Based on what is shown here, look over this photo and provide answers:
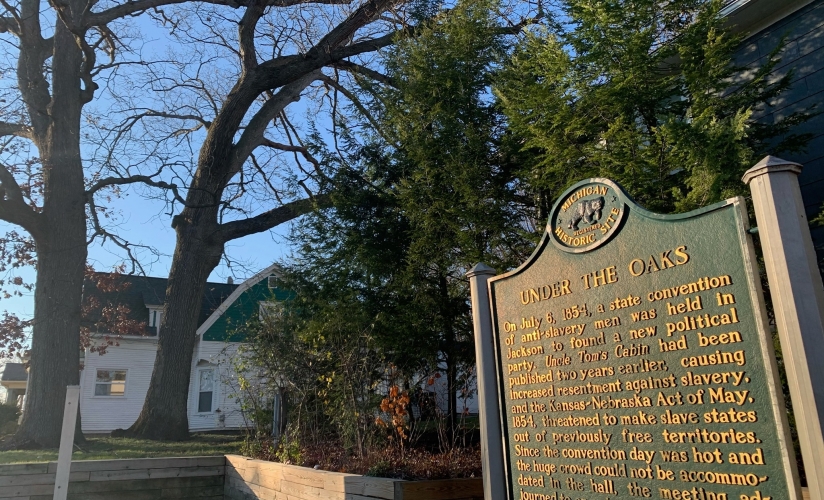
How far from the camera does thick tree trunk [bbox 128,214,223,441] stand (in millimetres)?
12984

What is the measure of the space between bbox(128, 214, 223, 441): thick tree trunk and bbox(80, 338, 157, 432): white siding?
13660 millimetres

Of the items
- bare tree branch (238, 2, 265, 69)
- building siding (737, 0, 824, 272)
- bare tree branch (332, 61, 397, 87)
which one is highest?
bare tree branch (238, 2, 265, 69)

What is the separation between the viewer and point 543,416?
391 centimetres

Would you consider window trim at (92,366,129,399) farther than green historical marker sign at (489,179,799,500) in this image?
Yes

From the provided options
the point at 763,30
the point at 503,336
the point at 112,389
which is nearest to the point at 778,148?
the point at 763,30

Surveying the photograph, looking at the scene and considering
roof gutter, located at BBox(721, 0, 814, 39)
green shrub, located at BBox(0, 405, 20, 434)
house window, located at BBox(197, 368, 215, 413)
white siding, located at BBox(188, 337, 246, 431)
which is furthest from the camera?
house window, located at BBox(197, 368, 215, 413)

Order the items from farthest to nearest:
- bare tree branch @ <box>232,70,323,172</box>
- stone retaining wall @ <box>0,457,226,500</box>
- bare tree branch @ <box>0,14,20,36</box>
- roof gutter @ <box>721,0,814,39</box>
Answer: bare tree branch @ <box>232,70,323,172</box> → bare tree branch @ <box>0,14,20,36</box> → stone retaining wall @ <box>0,457,226,500</box> → roof gutter @ <box>721,0,814,39</box>

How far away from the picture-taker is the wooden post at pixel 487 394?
419 centimetres

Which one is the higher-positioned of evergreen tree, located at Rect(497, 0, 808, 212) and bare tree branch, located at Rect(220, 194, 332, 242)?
bare tree branch, located at Rect(220, 194, 332, 242)

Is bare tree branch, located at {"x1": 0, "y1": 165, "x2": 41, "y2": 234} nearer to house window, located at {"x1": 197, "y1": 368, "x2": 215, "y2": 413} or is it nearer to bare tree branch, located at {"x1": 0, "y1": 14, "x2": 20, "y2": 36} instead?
bare tree branch, located at {"x1": 0, "y1": 14, "x2": 20, "y2": 36}

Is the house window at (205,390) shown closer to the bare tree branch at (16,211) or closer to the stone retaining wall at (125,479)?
the bare tree branch at (16,211)

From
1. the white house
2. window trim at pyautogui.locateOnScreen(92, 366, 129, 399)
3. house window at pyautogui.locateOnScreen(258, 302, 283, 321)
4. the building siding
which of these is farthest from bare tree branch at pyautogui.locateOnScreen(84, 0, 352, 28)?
window trim at pyautogui.locateOnScreen(92, 366, 129, 399)

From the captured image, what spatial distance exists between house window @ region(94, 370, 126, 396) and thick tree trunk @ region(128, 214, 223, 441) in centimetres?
1512

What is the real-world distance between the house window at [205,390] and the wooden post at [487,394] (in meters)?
24.5
